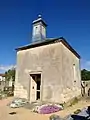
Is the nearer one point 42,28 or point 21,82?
point 21,82

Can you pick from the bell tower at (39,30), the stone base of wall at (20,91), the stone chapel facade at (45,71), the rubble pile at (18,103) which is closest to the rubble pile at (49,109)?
the stone chapel facade at (45,71)

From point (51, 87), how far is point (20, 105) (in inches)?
124

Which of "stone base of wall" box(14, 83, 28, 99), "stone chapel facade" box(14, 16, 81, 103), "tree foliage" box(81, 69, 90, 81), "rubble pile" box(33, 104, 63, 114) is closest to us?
"rubble pile" box(33, 104, 63, 114)

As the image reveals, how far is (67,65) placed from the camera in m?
13.5

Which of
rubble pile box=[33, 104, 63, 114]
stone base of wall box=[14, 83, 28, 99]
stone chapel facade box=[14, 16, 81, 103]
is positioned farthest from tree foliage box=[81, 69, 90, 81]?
rubble pile box=[33, 104, 63, 114]

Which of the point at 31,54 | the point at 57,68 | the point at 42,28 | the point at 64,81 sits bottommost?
the point at 64,81

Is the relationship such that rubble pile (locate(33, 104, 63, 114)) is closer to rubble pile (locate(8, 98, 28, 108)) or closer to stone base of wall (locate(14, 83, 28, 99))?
rubble pile (locate(8, 98, 28, 108))

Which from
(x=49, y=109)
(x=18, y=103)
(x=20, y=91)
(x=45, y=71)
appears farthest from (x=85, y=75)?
(x=49, y=109)

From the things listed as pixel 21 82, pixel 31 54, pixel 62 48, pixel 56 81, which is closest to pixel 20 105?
pixel 21 82

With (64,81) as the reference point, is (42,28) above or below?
above

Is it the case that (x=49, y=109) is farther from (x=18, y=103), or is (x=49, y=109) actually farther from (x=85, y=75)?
(x=85, y=75)

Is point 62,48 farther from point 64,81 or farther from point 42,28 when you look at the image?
point 42,28

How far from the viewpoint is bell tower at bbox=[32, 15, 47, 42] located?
53.1 feet

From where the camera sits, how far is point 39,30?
53.5 ft
